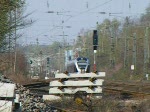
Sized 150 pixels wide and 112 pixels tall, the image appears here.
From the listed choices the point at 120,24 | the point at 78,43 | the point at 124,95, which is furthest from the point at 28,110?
the point at 78,43

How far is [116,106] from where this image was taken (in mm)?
12805

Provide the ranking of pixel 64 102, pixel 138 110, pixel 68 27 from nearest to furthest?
1. pixel 138 110
2. pixel 64 102
3. pixel 68 27

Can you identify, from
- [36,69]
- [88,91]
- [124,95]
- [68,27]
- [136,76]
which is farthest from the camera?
[36,69]

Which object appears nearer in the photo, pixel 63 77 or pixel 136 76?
pixel 63 77

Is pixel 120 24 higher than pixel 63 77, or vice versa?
pixel 120 24

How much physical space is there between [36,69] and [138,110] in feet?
215

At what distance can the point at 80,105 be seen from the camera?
42.6 feet

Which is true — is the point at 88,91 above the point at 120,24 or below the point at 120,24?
below

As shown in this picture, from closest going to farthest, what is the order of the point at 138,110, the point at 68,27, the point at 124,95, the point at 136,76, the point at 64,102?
the point at 138,110 < the point at 64,102 < the point at 124,95 < the point at 68,27 < the point at 136,76

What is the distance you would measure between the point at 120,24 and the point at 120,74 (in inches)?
306

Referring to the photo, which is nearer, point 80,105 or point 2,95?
point 2,95

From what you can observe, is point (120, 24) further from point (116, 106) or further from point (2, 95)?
point (2, 95)

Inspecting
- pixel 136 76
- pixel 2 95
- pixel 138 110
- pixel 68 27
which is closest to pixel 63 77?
pixel 138 110

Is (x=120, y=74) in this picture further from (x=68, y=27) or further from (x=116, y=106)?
(x=116, y=106)
